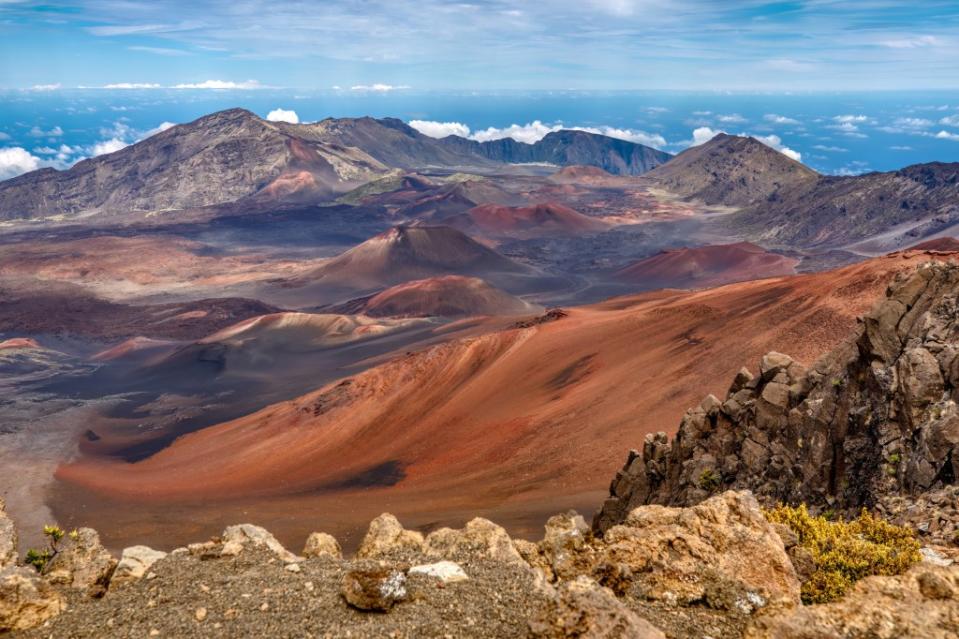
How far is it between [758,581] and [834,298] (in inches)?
1106

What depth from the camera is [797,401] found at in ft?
57.0

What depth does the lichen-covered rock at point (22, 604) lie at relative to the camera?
9.38 m

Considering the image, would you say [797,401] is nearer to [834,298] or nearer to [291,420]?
[834,298]

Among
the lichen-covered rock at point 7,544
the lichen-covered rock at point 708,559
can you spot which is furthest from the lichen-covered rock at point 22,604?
the lichen-covered rock at point 708,559

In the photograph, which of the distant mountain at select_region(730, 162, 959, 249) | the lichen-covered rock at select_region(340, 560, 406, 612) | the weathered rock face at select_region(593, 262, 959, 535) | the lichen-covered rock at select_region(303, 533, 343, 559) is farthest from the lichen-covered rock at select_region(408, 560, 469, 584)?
the distant mountain at select_region(730, 162, 959, 249)

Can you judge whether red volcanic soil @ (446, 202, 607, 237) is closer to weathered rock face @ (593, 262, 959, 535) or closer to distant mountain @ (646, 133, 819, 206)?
distant mountain @ (646, 133, 819, 206)

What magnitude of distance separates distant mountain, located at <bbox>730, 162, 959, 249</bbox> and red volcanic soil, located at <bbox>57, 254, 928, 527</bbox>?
9798 centimetres

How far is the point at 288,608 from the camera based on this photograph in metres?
9.39

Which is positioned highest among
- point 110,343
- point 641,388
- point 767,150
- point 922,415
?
point 767,150

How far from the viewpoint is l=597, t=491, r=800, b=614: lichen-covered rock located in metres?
9.12

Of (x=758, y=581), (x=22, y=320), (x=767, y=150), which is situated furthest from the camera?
(x=767, y=150)

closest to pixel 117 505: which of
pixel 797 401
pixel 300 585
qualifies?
pixel 300 585

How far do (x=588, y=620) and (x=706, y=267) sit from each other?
112 m

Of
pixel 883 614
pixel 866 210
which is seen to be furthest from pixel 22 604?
pixel 866 210
